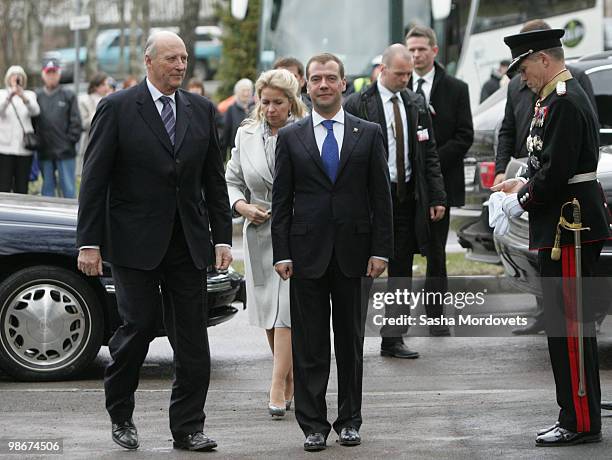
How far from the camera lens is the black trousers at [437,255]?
417 inches

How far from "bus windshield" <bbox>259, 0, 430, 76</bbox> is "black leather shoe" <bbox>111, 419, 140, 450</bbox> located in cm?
1528

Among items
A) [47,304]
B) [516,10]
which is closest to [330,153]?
[47,304]

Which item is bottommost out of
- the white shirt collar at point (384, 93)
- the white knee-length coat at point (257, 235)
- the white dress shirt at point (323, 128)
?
the white knee-length coat at point (257, 235)

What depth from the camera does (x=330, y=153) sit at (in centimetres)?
715

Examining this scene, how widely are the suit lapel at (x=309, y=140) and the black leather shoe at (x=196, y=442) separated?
1393mm

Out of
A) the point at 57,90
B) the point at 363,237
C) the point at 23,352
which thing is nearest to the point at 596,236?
the point at 363,237

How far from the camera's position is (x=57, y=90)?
17.8 m

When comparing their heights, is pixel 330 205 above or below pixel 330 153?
below

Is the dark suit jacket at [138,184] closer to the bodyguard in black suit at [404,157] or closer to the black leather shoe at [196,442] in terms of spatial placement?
the black leather shoe at [196,442]

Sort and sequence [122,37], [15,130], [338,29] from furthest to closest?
[122,37]
[338,29]
[15,130]

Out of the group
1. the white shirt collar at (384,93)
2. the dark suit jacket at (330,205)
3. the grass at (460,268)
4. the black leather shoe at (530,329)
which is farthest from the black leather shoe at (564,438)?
the grass at (460,268)

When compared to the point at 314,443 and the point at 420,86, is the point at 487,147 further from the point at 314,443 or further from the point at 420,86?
the point at 314,443

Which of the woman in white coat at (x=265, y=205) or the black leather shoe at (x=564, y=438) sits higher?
the woman in white coat at (x=265, y=205)

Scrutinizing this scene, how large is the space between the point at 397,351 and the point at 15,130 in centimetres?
862
